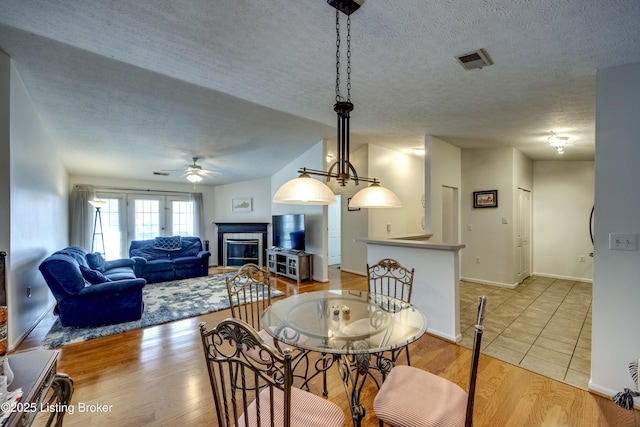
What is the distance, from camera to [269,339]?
195 cm

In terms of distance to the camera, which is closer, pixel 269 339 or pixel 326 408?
pixel 326 408

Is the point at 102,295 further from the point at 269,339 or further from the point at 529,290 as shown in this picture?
the point at 529,290

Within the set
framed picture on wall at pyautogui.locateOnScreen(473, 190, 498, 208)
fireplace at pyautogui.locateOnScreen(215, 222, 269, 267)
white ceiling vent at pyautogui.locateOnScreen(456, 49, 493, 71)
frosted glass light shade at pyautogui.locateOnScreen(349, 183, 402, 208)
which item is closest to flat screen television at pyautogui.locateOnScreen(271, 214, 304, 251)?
fireplace at pyautogui.locateOnScreen(215, 222, 269, 267)

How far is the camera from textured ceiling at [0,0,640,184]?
1688mm

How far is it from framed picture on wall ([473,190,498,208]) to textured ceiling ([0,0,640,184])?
1.01 meters

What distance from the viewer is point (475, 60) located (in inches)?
82.1

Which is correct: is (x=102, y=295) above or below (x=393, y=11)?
below

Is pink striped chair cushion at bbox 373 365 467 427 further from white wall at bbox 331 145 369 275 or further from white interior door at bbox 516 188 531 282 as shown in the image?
white interior door at bbox 516 188 531 282

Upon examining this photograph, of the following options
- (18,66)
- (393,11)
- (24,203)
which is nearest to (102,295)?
(24,203)

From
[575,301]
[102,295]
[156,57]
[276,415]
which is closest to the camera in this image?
[276,415]

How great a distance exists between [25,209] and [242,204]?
4.81 m

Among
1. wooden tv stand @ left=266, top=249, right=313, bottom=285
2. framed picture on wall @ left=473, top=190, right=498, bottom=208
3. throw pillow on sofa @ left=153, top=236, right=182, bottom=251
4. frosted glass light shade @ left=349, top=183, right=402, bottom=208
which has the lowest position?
wooden tv stand @ left=266, top=249, right=313, bottom=285

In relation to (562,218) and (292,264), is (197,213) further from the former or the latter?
(562,218)

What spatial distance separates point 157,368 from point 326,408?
187 cm
